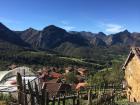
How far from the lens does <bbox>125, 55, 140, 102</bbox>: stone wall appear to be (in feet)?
130

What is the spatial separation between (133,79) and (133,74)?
615 mm

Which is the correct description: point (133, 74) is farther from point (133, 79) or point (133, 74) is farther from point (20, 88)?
point (20, 88)

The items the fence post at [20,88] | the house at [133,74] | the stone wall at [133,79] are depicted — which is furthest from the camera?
the stone wall at [133,79]

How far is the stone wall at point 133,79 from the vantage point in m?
39.7

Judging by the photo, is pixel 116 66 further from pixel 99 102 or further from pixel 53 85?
pixel 99 102

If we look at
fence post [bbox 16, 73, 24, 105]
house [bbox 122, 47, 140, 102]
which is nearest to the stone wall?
house [bbox 122, 47, 140, 102]

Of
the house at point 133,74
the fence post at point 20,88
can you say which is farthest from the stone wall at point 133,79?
the fence post at point 20,88

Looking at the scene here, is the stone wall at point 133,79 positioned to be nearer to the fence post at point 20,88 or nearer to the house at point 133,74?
the house at point 133,74

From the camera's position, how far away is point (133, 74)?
→ 40844 millimetres

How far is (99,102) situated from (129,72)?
11.2m

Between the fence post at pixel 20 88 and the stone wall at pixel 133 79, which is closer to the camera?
the fence post at pixel 20 88

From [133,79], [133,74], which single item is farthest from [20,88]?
[133,79]

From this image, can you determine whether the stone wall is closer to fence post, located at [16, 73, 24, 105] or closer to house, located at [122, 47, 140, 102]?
house, located at [122, 47, 140, 102]

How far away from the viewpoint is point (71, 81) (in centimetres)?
11506
